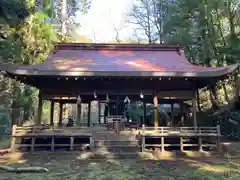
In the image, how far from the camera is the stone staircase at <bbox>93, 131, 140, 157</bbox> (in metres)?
10.4

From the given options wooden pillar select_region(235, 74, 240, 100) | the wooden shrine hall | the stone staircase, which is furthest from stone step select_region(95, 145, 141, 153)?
wooden pillar select_region(235, 74, 240, 100)

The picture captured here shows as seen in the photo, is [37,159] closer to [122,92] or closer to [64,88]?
[64,88]

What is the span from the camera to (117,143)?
1105 centimetres

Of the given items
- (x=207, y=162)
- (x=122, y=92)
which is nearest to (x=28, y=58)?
(x=122, y=92)

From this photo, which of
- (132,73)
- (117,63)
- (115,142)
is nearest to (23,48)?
(117,63)

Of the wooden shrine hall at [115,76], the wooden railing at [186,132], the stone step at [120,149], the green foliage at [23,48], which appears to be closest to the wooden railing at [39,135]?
the stone step at [120,149]

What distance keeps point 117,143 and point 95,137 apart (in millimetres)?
1091

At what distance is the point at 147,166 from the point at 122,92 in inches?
186

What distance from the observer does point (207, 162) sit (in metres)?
9.23

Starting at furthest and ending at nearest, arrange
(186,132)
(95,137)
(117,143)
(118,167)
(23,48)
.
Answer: (23,48) → (95,137) → (186,132) → (117,143) → (118,167)

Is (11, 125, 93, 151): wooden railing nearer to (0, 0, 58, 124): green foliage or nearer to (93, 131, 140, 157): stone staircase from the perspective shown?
(93, 131, 140, 157): stone staircase

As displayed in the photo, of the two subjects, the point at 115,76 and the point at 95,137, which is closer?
the point at 115,76

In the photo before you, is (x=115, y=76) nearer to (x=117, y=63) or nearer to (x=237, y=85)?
(x=117, y=63)

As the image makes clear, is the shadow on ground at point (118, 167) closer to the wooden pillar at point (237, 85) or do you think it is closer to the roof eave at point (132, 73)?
the roof eave at point (132, 73)
